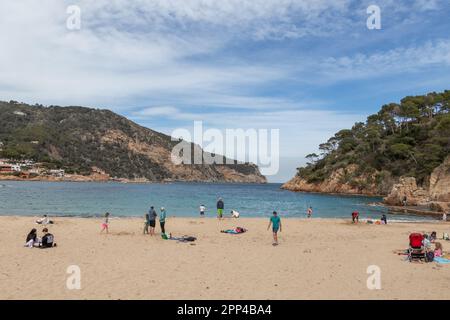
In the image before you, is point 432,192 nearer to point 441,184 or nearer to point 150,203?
point 441,184

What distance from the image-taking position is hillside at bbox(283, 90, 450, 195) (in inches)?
3057

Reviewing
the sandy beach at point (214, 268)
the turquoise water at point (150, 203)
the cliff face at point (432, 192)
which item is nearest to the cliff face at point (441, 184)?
the cliff face at point (432, 192)

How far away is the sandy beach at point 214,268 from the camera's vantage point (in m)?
10.3

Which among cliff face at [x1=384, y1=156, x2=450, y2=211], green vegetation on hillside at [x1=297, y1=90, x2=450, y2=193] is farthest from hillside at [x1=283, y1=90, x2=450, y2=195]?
cliff face at [x1=384, y1=156, x2=450, y2=211]

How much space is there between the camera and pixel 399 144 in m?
88.7

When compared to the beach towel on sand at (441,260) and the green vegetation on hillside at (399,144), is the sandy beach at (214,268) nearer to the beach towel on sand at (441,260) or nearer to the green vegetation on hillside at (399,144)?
the beach towel on sand at (441,260)

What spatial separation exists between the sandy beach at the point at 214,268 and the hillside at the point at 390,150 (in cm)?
6245

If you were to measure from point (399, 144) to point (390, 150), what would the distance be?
6083 mm

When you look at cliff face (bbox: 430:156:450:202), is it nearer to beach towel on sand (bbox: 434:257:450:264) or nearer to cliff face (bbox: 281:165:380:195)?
cliff face (bbox: 281:165:380:195)

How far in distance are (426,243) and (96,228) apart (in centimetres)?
1906

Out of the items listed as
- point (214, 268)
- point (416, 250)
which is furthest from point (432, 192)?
point (214, 268)

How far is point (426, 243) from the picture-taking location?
1598 cm
